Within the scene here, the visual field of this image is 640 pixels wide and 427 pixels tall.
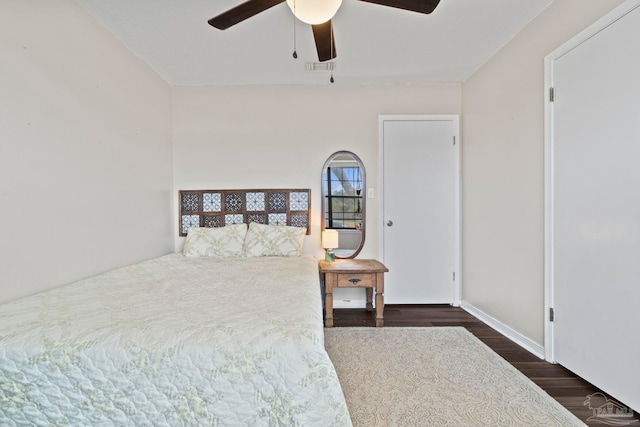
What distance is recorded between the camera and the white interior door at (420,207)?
3.22 metres

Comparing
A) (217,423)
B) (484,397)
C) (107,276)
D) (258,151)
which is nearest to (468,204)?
(484,397)

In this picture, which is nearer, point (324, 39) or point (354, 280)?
point (324, 39)

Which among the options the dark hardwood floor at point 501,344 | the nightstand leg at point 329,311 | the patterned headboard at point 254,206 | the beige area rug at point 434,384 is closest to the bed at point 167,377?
the beige area rug at point 434,384

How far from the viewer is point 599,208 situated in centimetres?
164

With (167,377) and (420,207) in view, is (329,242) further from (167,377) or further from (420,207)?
(167,377)

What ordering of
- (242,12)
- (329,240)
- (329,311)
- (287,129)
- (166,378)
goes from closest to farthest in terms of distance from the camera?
1. (166,378)
2. (242,12)
3. (329,311)
4. (329,240)
5. (287,129)

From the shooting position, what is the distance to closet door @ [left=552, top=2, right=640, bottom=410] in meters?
1.48

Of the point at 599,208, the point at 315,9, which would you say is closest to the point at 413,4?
the point at 315,9

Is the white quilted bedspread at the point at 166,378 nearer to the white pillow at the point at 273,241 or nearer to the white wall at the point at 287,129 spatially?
the white pillow at the point at 273,241

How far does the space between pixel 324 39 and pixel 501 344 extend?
8.65 ft

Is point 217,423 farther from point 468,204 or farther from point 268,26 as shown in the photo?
point 468,204

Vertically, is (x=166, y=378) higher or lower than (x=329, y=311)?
higher

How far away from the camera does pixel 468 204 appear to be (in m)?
3.10

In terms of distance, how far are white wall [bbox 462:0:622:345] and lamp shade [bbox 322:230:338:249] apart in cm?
147
